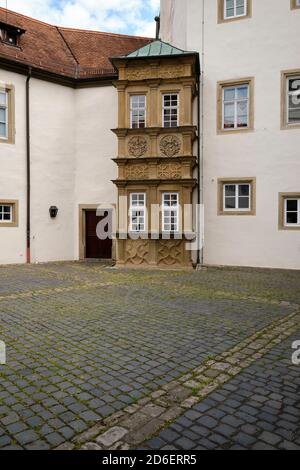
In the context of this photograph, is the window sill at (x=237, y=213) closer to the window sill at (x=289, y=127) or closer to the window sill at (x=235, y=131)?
the window sill at (x=235, y=131)

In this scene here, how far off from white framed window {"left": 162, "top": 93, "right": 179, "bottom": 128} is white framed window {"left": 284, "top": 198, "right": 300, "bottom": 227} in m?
5.09

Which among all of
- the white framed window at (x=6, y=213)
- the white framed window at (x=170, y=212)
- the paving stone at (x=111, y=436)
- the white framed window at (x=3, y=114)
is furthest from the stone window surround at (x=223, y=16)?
the paving stone at (x=111, y=436)

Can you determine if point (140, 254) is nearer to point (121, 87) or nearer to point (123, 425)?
point (121, 87)

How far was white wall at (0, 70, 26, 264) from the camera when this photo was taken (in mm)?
15211

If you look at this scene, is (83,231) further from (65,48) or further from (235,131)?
(65,48)

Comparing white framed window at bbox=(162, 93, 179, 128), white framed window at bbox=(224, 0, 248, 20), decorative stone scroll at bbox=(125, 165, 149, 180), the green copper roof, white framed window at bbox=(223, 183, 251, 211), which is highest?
white framed window at bbox=(224, 0, 248, 20)

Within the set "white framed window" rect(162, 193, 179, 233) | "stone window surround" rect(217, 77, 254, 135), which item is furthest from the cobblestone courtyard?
"stone window surround" rect(217, 77, 254, 135)

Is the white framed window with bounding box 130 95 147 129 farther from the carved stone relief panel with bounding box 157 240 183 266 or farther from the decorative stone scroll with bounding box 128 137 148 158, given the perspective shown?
the carved stone relief panel with bounding box 157 240 183 266

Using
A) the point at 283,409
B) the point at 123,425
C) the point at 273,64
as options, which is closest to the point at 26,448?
the point at 123,425

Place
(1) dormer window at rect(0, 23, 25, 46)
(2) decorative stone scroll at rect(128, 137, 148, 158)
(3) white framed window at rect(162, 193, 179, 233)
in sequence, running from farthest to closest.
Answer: (1) dormer window at rect(0, 23, 25, 46)
(2) decorative stone scroll at rect(128, 137, 148, 158)
(3) white framed window at rect(162, 193, 179, 233)

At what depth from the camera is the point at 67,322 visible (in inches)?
265

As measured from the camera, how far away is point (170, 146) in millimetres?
14484

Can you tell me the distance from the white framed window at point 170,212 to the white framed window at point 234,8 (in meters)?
7.24

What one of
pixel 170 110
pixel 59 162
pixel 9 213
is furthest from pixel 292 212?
Result: pixel 9 213
